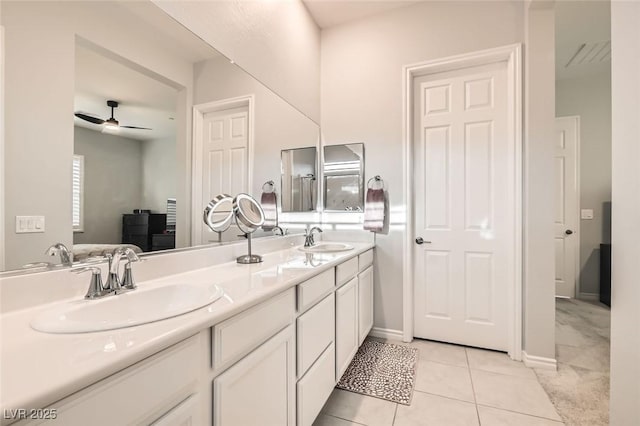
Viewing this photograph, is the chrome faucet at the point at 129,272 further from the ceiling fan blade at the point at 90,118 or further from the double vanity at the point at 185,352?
the ceiling fan blade at the point at 90,118

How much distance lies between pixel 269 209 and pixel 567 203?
3872 millimetres

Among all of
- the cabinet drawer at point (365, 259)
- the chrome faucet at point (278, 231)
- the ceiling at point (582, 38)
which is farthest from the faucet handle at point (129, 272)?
the ceiling at point (582, 38)

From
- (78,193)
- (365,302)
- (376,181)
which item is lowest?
(365,302)

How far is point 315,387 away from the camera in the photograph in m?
1.39

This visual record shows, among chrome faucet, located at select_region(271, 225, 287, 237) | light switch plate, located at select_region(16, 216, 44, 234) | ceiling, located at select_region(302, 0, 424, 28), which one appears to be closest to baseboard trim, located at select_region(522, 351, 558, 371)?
chrome faucet, located at select_region(271, 225, 287, 237)

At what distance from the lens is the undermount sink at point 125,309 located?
67 cm

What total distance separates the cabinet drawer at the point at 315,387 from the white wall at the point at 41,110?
1.08m

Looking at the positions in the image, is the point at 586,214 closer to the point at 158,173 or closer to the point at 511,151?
the point at 511,151

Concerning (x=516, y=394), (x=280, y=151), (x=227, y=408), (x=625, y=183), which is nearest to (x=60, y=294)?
(x=227, y=408)

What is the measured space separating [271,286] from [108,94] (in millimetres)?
950

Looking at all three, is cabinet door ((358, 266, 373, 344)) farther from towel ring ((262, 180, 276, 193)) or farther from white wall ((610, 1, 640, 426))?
white wall ((610, 1, 640, 426))

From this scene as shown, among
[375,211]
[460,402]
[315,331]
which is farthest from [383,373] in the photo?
[375,211]

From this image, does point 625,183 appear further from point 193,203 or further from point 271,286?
point 193,203

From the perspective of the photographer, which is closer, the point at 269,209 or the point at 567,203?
the point at 269,209
